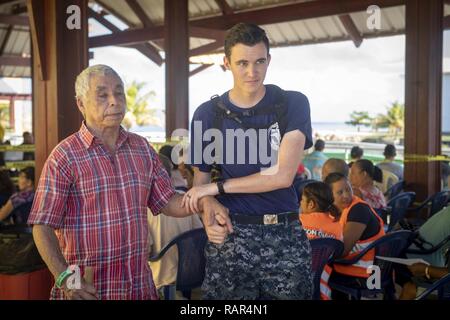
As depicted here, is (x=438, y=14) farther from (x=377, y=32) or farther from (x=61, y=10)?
(x=61, y=10)

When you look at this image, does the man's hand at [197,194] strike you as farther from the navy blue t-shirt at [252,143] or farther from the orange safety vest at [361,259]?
the orange safety vest at [361,259]


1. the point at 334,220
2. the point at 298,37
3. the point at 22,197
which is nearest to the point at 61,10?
the point at 22,197

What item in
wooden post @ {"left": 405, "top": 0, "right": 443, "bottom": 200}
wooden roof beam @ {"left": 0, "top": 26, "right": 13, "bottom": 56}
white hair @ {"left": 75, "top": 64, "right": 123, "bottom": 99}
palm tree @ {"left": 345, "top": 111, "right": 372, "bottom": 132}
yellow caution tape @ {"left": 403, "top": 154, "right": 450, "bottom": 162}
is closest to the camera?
white hair @ {"left": 75, "top": 64, "right": 123, "bottom": 99}

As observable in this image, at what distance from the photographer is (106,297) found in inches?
70.6

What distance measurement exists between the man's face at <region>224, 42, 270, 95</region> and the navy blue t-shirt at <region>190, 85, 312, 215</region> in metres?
0.08

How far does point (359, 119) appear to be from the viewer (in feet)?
188

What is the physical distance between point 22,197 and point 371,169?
3.12 m

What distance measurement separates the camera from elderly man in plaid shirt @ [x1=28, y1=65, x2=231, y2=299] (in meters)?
1.70

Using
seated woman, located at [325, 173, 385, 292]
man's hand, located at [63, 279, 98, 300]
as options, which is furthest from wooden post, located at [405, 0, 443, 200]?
man's hand, located at [63, 279, 98, 300]

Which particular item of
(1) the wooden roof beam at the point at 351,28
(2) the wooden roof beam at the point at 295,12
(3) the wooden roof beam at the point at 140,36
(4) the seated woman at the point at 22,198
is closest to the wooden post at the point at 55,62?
(4) the seated woman at the point at 22,198

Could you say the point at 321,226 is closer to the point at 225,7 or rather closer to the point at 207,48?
the point at 207,48

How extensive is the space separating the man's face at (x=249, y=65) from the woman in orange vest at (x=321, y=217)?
62.0 inches

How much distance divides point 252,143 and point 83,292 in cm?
72

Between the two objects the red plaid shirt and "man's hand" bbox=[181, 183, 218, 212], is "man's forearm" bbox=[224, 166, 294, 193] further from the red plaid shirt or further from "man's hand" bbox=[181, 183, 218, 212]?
the red plaid shirt
